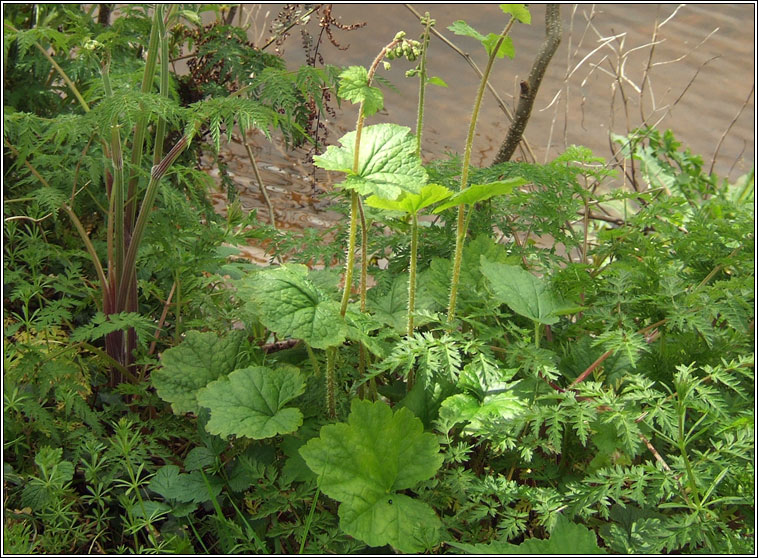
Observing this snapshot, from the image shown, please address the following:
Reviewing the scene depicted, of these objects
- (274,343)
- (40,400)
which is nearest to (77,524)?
(40,400)

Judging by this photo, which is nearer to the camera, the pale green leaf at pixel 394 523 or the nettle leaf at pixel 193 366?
the pale green leaf at pixel 394 523

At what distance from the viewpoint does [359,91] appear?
1.10 m

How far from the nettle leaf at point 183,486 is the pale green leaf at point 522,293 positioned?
0.66 metres

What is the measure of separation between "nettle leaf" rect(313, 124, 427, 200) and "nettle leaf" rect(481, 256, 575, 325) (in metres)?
0.32

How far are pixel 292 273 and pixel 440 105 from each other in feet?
6.92

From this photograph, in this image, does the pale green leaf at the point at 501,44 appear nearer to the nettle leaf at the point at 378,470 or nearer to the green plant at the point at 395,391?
the green plant at the point at 395,391

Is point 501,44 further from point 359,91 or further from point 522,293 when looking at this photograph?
point 522,293

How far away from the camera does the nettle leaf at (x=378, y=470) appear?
3.65ft

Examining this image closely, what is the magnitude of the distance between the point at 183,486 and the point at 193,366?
24 cm

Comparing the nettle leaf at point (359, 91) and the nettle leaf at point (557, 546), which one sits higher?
the nettle leaf at point (359, 91)

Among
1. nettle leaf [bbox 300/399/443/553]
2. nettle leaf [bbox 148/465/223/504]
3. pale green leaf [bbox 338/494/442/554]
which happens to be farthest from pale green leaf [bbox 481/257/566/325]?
nettle leaf [bbox 148/465/223/504]

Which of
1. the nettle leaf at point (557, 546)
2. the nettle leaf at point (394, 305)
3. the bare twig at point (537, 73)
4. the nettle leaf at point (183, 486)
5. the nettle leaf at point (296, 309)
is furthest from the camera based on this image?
the bare twig at point (537, 73)

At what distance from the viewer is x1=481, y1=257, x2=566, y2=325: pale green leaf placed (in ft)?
4.29

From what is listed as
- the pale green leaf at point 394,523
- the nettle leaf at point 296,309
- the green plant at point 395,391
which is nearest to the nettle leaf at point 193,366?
the green plant at point 395,391
